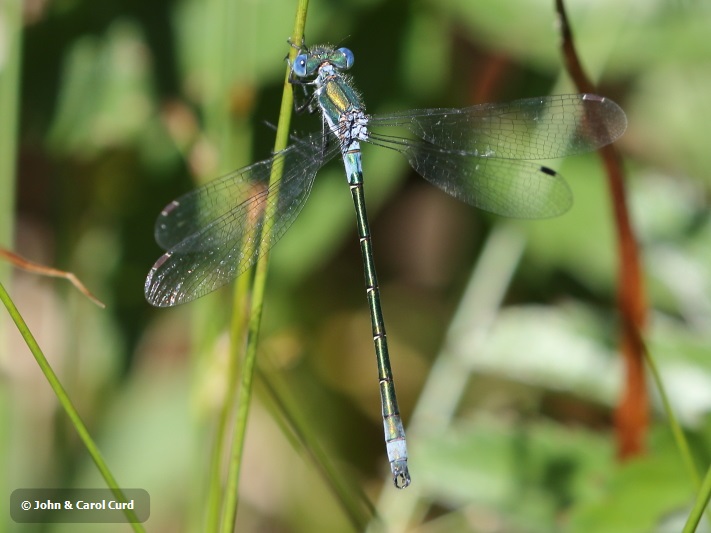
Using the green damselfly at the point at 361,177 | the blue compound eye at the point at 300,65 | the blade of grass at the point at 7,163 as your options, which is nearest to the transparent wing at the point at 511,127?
the green damselfly at the point at 361,177

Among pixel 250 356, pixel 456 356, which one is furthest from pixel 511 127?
pixel 250 356

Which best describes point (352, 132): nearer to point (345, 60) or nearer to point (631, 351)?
point (345, 60)

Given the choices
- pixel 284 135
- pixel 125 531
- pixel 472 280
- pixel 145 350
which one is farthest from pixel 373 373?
pixel 284 135

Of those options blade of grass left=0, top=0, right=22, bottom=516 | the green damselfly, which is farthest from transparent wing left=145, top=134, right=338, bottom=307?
blade of grass left=0, top=0, right=22, bottom=516

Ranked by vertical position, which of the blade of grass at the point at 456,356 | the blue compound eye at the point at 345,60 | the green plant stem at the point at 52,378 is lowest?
the green plant stem at the point at 52,378

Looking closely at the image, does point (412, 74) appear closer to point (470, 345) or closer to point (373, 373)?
point (470, 345)

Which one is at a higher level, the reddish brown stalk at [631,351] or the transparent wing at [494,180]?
the transparent wing at [494,180]

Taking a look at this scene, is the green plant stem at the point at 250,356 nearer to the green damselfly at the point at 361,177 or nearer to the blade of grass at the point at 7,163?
the green damselfly at the point at 361,177
